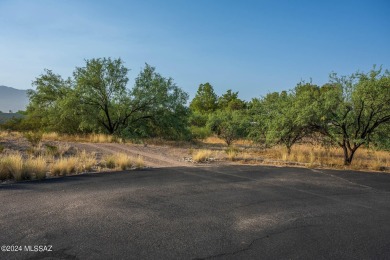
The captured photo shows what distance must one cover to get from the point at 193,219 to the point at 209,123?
2871 cm

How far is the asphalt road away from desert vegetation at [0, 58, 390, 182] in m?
3.59

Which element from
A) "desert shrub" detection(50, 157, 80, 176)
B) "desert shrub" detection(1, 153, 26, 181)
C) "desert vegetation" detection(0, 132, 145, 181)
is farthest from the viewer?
"desert shrub" detection(50, 157, 80, 176)

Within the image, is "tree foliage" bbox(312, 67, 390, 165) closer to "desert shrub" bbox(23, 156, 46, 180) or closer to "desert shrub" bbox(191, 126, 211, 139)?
"desert shrub" bbox(23, 156, 46, 180)

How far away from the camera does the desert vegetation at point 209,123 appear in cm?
1502

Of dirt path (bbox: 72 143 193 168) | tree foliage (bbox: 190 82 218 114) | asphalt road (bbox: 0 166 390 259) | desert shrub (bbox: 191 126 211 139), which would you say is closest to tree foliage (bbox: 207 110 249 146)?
desert shrub (bbox: 191 126 211 139)

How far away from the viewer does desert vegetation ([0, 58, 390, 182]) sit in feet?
49.3

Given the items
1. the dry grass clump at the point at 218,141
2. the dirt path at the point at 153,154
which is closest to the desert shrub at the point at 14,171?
the dirt path at the point at 153,154

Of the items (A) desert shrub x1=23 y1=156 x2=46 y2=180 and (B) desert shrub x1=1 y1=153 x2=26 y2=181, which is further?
(A) desert shrub x1=23 y1=156 x2=46 y2=180

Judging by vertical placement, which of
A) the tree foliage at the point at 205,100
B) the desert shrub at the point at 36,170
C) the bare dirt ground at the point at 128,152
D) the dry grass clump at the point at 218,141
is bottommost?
the desert shrub at the point at 36,170

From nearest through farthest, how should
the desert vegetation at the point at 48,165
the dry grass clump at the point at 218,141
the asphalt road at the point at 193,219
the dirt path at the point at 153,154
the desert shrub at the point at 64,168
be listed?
the asphalt road at the point at 193,219 < the desert vegetation at the point at 48,165 < the desert shrub at the point at 64,168 < the dirt path at the point at 153,154 < the dry grass clump at the point at 218,141

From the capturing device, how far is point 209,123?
34.6 m

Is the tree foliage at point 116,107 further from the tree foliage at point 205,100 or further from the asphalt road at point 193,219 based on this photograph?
the tree foliage at point 205,100

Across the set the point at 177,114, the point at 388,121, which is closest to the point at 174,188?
the point at 388,121

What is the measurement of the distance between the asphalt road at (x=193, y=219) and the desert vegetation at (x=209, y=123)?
142 inches
